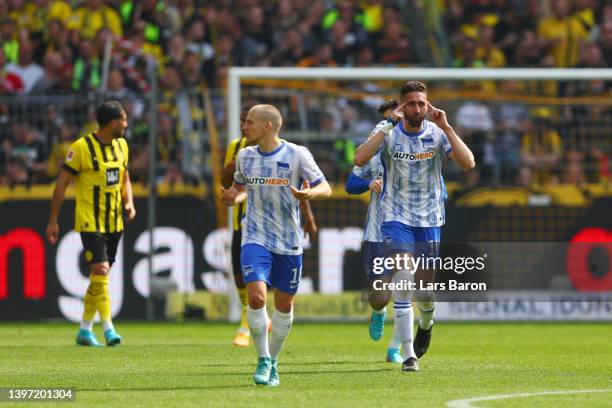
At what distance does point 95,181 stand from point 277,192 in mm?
4485

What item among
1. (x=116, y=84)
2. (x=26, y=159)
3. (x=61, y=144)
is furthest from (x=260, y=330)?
(x=116, y=84)

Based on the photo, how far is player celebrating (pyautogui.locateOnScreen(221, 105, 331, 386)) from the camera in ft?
31.7

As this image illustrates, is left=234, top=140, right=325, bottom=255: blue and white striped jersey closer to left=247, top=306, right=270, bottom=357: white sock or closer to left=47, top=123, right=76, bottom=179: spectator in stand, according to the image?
left=247, top=306, right=270, bottom=357: white sock

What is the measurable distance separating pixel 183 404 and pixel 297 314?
10.00 meters

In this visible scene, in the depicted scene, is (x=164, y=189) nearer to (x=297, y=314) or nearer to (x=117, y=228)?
(x=297, y=314)

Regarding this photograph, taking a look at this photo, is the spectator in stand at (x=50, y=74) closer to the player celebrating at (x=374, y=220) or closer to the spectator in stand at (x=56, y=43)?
the spectator in stand at (x=56, y=43)

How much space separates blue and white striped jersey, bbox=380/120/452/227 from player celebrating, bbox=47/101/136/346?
12.1 ft

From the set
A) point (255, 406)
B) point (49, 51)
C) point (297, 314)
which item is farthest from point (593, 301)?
point (255, 406)

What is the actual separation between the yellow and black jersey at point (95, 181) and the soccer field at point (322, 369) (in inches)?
50.7

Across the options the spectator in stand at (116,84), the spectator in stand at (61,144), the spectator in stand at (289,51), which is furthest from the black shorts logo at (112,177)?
the spectator in stand at (289,51)

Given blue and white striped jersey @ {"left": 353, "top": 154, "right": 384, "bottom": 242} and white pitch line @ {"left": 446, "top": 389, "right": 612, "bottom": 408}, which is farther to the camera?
blue and white striped jersey @ {"left": 353, "top": 154, "right": 384, "bottom": 242}

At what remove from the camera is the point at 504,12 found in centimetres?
2291

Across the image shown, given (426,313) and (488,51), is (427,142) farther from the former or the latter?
(488,51)

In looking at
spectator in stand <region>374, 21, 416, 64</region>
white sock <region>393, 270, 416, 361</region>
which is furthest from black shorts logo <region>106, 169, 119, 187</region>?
spectator in stand <region>374, 21, 416, 64</region>
